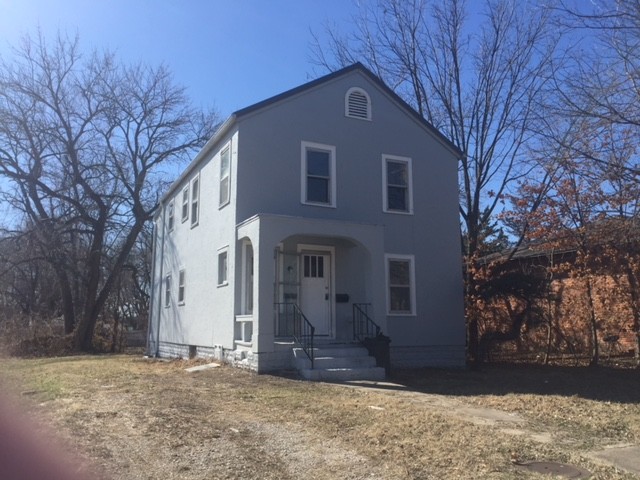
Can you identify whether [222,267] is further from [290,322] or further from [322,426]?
[322,426]

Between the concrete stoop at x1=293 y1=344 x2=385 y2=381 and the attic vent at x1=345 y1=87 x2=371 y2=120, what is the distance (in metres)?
6.07

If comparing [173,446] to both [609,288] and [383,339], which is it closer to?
[383,339]

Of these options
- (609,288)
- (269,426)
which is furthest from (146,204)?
(269,426)

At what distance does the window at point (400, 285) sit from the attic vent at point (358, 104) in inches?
147

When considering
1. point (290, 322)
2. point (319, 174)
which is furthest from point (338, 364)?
point (319, 174)

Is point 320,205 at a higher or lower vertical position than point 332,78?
lower

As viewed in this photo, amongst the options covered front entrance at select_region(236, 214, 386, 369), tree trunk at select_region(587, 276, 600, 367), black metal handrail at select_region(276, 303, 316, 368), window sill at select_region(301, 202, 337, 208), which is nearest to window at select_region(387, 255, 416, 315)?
covered front entrance at select_region(236, 214, 386, 369)

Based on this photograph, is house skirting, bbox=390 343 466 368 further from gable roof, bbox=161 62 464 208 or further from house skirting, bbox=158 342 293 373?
gable roof, bbox=161 62 464 208

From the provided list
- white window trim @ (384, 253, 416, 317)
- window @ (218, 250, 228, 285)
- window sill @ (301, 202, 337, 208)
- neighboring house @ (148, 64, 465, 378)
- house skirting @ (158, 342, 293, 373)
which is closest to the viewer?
house skirting @ (158, 342, 293, 373)

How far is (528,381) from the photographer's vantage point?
11516 millimetres

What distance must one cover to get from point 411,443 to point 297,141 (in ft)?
30.8

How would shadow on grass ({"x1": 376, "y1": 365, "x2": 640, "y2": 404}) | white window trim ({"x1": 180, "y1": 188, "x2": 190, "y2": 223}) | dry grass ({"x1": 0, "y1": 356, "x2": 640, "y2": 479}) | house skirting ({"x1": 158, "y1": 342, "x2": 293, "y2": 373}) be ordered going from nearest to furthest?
dry grass ({"x1": 0, "y1": 356, "x2": 640, "y2": 479}) < shadow on grass ({"x1": 376, "y1": 365, "x2": 640, "y2": 404}) < house skirting ({"x1": 158, "y1": 342, "x2": 293, "y2": 373}) < white window trim ({"x1": 180, "y1": 188, "x2": 190, "y2": 223})

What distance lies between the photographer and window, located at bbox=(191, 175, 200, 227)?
16.9m

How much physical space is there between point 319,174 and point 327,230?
215cm
